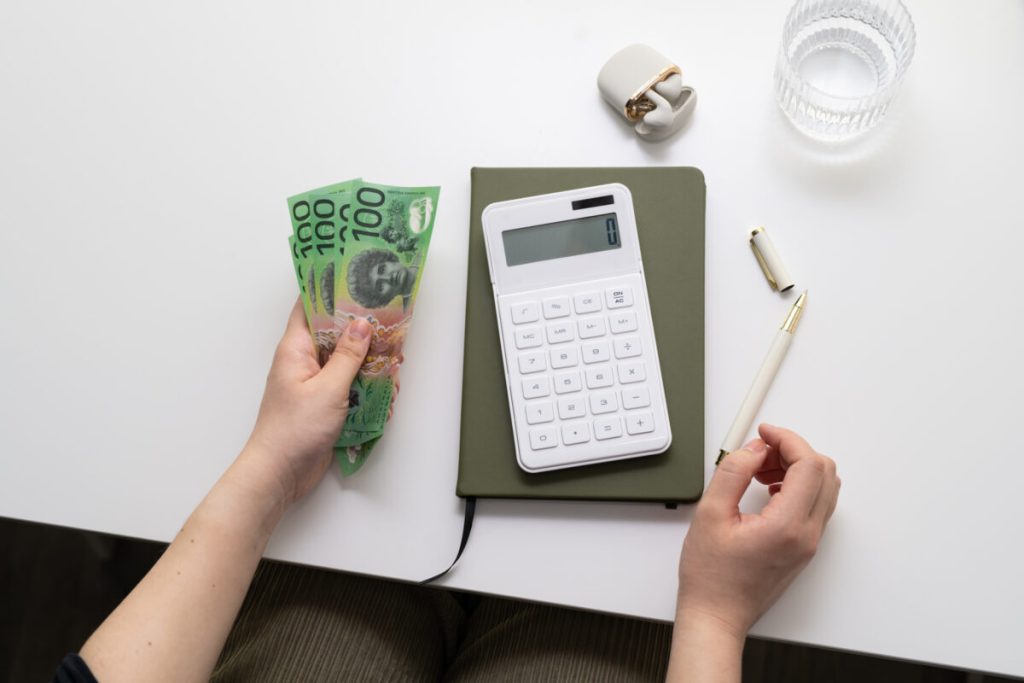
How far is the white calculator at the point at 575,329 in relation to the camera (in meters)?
0.61

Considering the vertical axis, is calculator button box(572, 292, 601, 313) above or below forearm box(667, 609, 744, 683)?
above

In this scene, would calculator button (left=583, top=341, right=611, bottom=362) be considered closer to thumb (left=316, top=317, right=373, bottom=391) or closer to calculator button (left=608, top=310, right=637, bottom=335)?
calculator button (left=608, top=310, right=637, bottom=335)

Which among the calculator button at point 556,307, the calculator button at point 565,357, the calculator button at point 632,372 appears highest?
the calculator button at point 556,307

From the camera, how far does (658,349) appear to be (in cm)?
63

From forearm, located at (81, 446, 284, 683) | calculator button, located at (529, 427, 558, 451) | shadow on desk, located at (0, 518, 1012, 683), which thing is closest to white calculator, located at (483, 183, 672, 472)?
calculator button, located at (529, 427, 558, 451)

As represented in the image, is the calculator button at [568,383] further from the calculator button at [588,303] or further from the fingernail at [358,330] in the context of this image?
the fingernail at [358,330]

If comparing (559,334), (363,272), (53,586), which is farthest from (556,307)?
(53,586)

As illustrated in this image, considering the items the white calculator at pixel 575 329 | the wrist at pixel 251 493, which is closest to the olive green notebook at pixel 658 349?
the white calculator at pixel 575 329

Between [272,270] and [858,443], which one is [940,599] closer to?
[858,443]

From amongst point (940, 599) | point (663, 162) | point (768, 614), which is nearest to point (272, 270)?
point (663, 162)

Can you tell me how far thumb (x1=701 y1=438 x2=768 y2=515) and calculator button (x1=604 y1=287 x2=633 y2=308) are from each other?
0.15 meters

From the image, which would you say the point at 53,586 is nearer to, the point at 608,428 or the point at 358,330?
the point at 358,330

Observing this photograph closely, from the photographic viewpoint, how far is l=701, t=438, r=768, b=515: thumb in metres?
0.57

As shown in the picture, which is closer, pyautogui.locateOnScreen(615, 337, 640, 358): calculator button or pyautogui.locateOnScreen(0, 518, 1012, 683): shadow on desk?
pyautogui.locateOnScreen(615, 337, 640, 358): calculator button
